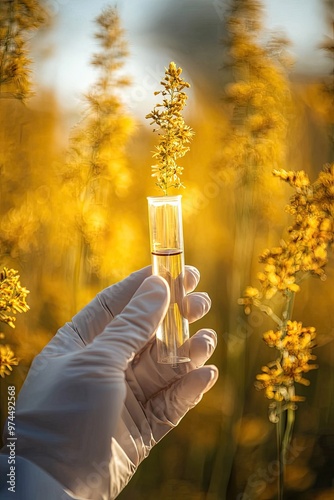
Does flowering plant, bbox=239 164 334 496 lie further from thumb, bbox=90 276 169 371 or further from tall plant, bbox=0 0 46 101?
tall plant, bbox=0 0 46 101

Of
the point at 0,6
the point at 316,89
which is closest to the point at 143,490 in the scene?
the point at 316,89

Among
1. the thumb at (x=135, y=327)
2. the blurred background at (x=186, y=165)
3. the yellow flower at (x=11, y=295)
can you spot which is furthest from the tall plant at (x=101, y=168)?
the thumb at (x=135, y=327)

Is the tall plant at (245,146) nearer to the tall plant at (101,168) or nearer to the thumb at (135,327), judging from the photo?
the tall plant at (101,168)

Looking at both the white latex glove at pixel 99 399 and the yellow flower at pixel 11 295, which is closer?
the white latex glove at pixel 99 399

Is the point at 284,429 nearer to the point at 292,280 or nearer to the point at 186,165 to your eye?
the point at 292,280

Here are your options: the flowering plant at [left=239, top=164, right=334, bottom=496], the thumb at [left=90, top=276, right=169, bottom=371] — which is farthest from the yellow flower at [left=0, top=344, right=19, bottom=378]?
the flowering plant at [left=239, top=164, right=334, bottom=496]

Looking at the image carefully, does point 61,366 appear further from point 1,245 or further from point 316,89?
point 316,89
